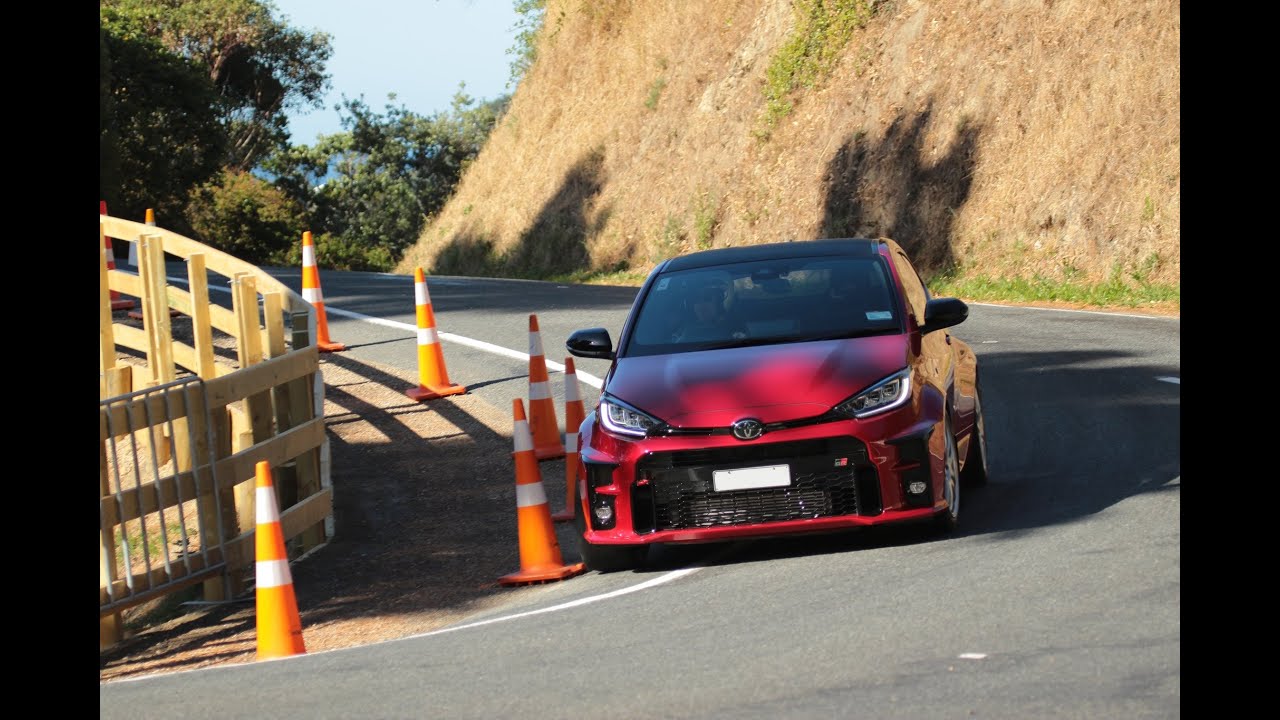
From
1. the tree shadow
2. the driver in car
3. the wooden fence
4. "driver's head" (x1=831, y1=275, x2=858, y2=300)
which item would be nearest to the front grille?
the driver in car

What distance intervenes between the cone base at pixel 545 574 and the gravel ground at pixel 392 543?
0.07 meters

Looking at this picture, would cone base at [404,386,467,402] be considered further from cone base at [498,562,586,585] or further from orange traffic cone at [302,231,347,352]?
cone base at [498,562,586,585]

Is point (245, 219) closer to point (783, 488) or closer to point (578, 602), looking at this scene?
point (578, 602)

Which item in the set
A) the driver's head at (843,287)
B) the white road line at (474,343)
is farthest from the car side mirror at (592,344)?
Result: the white road line at (474,343)

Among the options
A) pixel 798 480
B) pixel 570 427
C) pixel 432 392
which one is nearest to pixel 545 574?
pixel 798 480

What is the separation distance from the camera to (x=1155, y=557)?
702 centimetres

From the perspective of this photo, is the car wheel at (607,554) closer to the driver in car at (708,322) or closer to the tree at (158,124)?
the driver in car at (708,322)

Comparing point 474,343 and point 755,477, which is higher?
point 755,477

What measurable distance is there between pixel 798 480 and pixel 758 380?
0.56 metres

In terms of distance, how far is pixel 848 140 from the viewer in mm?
30000

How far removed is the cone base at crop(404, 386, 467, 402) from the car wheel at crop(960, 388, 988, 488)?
6031mm

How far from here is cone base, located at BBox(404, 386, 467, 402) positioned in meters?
14.5
